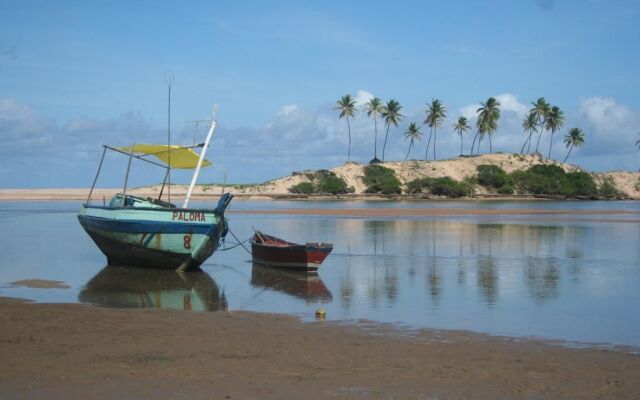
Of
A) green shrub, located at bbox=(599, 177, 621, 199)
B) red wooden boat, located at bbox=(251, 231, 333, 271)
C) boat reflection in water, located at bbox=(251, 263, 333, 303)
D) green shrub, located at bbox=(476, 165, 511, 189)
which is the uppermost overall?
green shrub, located at bbox=(476, 165, 511, 189)

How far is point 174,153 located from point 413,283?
9.90 meters

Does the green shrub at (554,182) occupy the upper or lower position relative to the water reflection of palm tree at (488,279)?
upper

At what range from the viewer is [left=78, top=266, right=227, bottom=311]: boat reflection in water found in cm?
1666

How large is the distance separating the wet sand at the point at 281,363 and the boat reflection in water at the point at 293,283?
431cm

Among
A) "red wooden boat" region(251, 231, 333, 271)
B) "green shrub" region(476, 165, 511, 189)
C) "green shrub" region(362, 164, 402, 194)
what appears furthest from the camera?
"green shrub" region(476, 165, 511, 189)

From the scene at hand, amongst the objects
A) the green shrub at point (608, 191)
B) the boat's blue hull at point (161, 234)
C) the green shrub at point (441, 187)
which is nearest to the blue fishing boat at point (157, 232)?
the boat's blue hull at point (161, 234)

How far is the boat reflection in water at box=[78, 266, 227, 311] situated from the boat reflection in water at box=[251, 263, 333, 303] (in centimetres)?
155

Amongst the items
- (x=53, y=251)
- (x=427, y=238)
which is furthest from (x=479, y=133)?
(x=53, y=251)

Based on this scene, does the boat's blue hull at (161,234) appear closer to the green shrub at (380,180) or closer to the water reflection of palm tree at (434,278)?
the water reflection of palm tree at (434,278)

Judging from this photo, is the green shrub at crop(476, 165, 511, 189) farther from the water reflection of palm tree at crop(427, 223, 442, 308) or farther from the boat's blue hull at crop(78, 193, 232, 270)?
the boat's blue hull at crop(78, 193, 232, 270)

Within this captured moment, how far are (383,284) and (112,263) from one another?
31.6 ft

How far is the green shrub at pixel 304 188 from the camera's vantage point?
11525 centimetres

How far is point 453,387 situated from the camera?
9.03 metres

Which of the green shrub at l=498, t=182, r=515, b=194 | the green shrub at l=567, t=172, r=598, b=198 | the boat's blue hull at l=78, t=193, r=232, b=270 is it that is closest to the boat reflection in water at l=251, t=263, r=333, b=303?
A: the boat's blue hull at l=78, t=193, r=232, b=270
